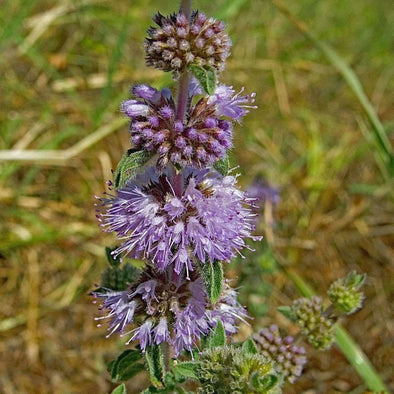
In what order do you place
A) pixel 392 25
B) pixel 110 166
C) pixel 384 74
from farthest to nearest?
pixel 392 25 → pixel 384 74 → pixel 110 166

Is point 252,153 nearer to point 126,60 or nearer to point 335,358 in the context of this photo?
point 126,60

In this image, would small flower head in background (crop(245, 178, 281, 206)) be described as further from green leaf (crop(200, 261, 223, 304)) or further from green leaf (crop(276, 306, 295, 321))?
green leaf (crop(200, 261, 223, 304))

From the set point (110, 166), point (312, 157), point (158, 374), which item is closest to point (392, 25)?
point (312, 157)

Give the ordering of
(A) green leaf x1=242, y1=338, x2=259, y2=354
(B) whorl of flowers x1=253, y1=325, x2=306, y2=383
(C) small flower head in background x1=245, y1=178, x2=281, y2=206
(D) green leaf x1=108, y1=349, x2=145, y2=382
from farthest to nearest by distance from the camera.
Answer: (C) small flower head in background x1=245, y1=178, x2=281, y2=206, (B) whorl of flowers x1=253, y1=325, x2=306, y2=383, (D) green leaf x1=108, y1=349, x2=145, y2=382, (A) green leaf x1=242, y1=338, x2=259, y2=354

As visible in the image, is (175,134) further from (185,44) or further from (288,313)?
(288,313)

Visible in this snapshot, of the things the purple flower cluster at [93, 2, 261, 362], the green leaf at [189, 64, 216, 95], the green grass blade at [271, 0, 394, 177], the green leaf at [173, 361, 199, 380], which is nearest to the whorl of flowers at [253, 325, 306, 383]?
the purple flower cluster at [93, 2, 261, 362]

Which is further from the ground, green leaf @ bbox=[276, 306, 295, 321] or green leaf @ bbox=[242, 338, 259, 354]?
green leaf @ bbox=[276, 306, 295, 321]
